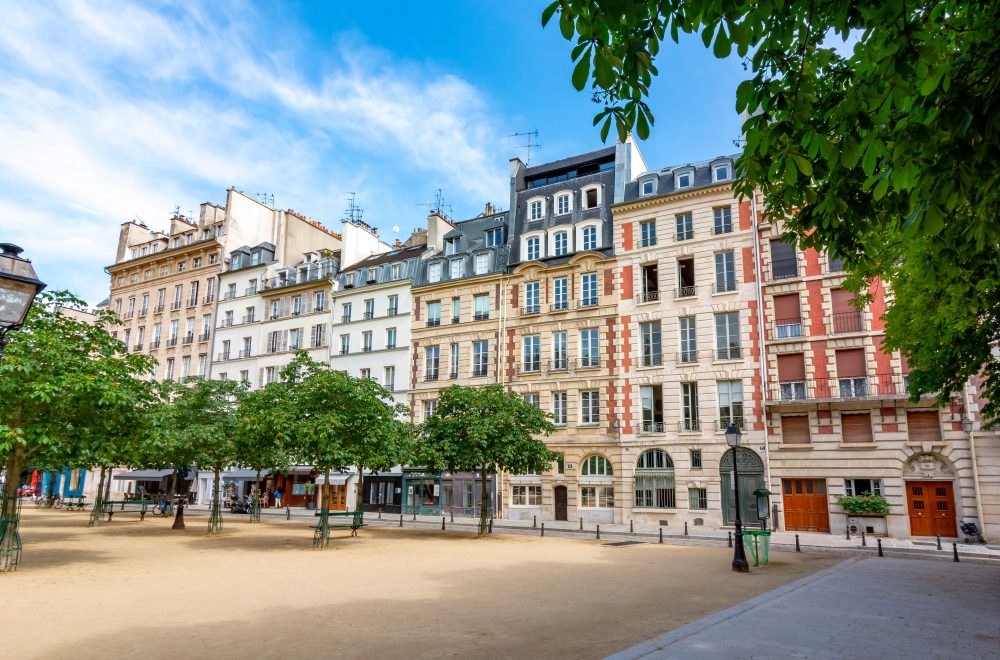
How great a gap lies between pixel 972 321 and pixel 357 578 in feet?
42.5

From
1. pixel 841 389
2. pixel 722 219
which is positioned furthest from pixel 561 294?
pixel 841 389

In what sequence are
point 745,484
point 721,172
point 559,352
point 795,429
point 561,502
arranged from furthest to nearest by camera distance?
point 559,352 < point 561,502 < point 721,172 < point 745,484 < point 795,429

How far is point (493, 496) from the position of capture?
3525cm

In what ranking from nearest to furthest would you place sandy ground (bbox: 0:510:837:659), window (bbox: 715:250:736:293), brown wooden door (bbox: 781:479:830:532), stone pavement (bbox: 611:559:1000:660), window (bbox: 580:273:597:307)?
stone pavement (bbox: 611:559:1000:660) → sandy ground (bbox: 0:510:837:659) → brown wooden door (bbox: 781:479:830:532) → window (bbox: 715:250:736:293) → window (bbox: 580:273:597:307)

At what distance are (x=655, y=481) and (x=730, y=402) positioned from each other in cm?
515

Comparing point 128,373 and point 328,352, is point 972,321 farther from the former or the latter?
point 328,352

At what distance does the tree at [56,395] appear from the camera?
43.5 feet

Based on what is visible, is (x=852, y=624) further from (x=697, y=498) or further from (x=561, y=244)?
(x=561, y=244)

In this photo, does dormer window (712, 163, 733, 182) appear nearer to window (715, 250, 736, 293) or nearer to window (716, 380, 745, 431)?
window (715, 250, 736, 293)

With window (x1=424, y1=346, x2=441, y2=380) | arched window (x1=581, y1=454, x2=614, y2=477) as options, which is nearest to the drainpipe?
arched window (x1=581, y1=454, x2=614, y2=477)

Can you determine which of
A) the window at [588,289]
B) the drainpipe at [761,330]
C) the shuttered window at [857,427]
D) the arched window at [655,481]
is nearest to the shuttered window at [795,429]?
the drainpipe at [761,330]

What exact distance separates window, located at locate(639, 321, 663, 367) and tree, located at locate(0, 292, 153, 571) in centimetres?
2329

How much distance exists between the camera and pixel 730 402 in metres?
30.1

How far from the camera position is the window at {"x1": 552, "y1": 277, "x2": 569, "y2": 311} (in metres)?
35.5
